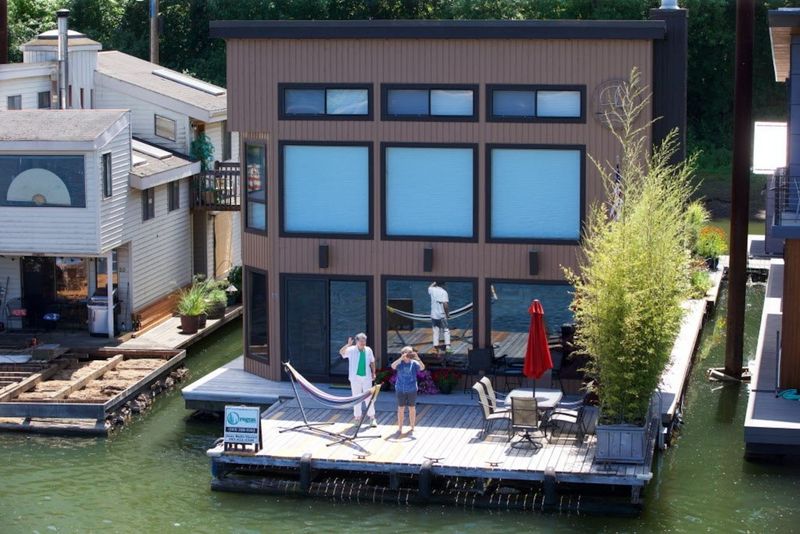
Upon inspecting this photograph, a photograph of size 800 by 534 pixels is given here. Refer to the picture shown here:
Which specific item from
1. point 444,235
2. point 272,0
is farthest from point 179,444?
point 272,0

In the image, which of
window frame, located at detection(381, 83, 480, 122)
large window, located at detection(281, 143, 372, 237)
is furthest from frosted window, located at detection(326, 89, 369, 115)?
large window, located at detection(281, 143, 372, 237)

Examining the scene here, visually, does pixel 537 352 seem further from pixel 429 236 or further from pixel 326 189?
pixel 326 189

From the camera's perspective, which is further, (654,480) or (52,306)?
(52,306)

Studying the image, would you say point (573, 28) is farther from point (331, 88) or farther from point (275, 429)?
point (275, 429)

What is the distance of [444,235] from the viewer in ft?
86.7

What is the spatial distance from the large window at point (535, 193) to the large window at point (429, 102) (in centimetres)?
86

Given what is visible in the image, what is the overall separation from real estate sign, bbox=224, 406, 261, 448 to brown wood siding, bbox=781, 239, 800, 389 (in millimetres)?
9188

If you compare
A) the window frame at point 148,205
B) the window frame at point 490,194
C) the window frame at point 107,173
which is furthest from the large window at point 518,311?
the window frame at point 148,205

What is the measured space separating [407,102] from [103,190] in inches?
300

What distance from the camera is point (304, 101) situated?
26.7 meters

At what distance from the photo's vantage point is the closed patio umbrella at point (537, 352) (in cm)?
2356

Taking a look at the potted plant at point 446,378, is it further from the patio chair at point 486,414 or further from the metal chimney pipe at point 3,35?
the metal chimney pipe at point 3,35

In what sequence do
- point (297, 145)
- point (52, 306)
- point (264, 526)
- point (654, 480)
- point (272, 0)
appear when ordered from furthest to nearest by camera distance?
point (272, 0)
point (52, 306)
point (297, 145)
point (654, 480)
point (264, 526)

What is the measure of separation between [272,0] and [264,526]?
142 feet
